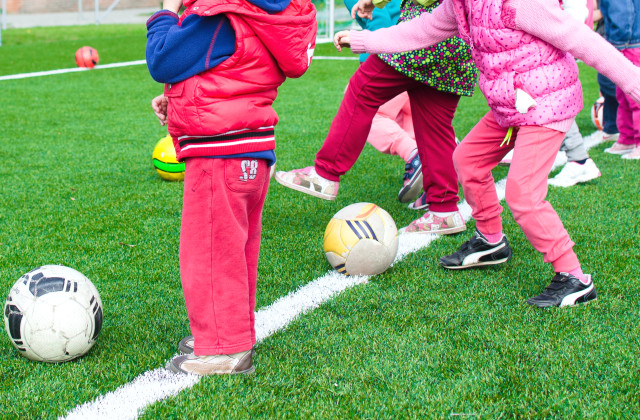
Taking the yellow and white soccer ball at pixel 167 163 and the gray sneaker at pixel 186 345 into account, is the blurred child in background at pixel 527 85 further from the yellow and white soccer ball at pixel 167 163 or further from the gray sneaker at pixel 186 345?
the yellow and white soccer ball at pixel 167 163

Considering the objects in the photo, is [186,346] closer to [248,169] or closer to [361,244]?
[248,169]

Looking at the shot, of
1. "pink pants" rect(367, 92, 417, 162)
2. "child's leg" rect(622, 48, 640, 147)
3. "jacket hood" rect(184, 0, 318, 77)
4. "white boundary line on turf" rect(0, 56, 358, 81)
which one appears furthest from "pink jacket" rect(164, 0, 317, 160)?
"white boundary line on turf" rect(0, 56, 358, 81)

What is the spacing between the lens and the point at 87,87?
11.0 m

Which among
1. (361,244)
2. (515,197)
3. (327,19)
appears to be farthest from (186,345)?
(327,19)

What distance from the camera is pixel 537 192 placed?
10.4ft

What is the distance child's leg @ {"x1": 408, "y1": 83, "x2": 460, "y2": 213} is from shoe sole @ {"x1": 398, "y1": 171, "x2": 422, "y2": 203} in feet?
1.87

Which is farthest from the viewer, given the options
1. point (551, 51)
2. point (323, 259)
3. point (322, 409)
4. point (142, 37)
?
point (142, 37)

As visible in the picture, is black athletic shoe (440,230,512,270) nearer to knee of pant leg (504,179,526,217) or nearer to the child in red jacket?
knee of pant leg (504,179,526,217)

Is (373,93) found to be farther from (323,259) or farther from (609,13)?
(609,13)

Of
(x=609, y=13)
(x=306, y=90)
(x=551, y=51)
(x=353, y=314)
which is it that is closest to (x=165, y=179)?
(x=353, y=314)

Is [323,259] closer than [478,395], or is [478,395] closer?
[478,395]

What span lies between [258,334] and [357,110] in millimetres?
1800

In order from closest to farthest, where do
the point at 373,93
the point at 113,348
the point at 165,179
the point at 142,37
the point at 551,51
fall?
the point at 113,348 < the point at 551,51 < the point at 373,93 < the point at 165,179 < the point at 142,37

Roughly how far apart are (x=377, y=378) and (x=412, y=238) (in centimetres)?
178
